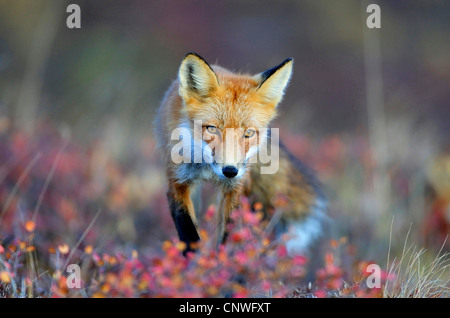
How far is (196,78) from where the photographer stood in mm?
3506

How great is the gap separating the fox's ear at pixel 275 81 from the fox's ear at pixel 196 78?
0.36 meters

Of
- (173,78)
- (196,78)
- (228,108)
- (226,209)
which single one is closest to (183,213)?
(226,209)

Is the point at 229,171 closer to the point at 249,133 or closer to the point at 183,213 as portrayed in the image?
the point at 249,133

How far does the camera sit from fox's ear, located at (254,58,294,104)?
11.5 feet

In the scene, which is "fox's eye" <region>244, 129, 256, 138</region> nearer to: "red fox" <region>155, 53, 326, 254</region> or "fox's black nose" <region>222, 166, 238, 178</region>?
"red fox" <region>155, 53, 326, 254</region>

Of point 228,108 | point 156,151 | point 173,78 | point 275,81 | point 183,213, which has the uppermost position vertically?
point 173,78

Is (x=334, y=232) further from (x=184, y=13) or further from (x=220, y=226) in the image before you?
(x=184, y=13)

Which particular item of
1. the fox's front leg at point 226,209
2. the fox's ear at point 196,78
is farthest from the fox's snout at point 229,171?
the fox's ear at point 196,78

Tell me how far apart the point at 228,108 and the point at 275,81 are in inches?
17.3

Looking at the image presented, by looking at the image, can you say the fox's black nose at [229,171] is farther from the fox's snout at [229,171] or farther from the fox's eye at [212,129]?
the fox's eye at [212,129]

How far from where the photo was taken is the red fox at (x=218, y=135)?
11.0ft

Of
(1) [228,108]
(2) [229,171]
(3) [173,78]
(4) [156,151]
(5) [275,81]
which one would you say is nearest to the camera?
(2) [229,171]

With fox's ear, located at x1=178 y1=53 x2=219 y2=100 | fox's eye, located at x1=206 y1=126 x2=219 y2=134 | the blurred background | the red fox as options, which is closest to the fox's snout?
the red fox

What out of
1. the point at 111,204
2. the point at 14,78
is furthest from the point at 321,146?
the point at 14,78
